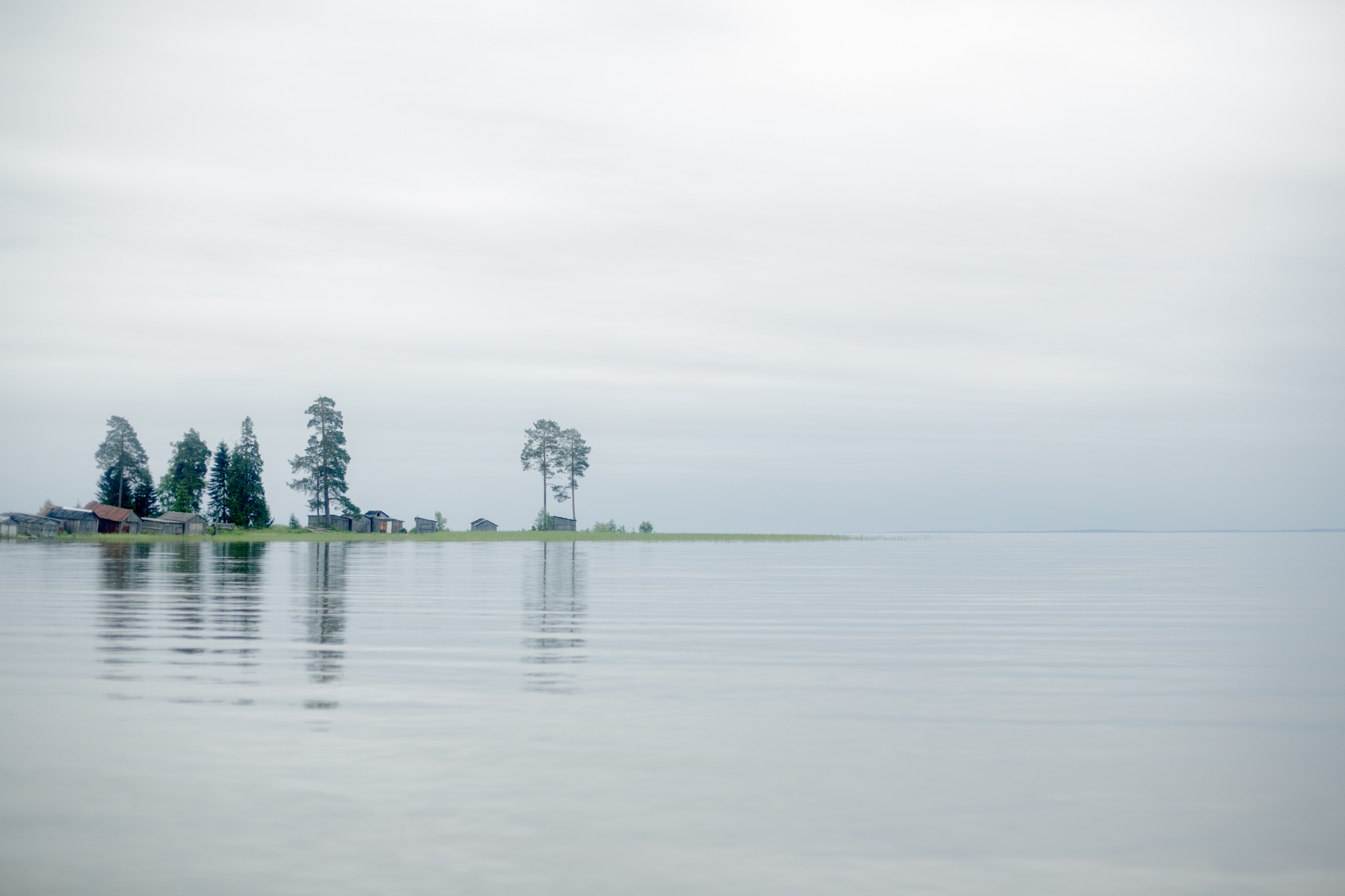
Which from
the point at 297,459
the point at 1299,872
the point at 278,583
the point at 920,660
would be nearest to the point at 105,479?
the point at 297,459

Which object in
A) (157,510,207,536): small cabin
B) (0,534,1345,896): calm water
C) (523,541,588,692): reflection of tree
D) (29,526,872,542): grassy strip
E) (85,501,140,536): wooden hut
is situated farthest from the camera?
(85,501,140,536): wooden hut

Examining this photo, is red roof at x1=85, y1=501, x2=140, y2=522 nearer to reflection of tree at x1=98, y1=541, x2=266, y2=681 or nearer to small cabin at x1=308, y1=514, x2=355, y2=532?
small cabin at x1=308, y1=514, x2=355, y2=532

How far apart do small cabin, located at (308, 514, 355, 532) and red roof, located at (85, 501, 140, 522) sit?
25.2m

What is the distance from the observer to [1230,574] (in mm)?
72438

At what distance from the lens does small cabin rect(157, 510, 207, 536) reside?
14888cm

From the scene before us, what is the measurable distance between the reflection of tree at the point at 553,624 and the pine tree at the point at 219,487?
108 meters

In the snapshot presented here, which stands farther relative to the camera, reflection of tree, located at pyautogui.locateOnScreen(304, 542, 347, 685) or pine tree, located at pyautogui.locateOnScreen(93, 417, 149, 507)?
pine tree, located at pyautogui.locateOnScreen(93, 417, 149, 507)

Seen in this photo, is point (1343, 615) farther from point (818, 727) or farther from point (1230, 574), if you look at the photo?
point (1230, 574)

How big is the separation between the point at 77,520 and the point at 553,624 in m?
144

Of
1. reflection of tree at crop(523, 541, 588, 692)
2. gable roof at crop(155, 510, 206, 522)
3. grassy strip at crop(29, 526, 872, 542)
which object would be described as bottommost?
grassy strip at crop(29, 526, 872, 542)

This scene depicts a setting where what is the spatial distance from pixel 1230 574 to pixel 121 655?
71.9 metres

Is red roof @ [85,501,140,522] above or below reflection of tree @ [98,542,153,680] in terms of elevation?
above

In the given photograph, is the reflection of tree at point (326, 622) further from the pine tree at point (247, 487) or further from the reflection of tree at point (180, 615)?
the pine tree at point (247, 487)

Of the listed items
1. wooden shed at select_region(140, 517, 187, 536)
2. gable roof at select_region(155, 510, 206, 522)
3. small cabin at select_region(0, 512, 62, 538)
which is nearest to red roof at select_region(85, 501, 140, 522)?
wooden shed at select_region(140, 517, 187, 536)
